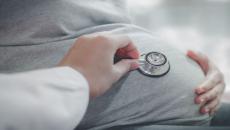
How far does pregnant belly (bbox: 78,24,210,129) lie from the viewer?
0.68 meters

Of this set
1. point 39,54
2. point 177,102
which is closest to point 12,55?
point 39,54

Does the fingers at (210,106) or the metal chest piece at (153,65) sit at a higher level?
the metal chest piece at (153,65)

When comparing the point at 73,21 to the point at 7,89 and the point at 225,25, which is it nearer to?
the point at 7,89

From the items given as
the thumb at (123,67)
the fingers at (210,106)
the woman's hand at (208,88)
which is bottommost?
the fingers at (210,106)

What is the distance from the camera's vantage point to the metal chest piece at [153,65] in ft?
2.41

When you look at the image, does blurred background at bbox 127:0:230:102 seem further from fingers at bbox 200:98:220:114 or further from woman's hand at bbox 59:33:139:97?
woman's hand at bbox 59:33:139:97

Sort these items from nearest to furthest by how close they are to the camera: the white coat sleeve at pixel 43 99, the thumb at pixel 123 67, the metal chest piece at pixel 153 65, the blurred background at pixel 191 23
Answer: the white coat sleeve at pixel 43 99
the thumb at pixel 123 67
the metal chest piece at pixel 153 65
the blurred background at pixel 191 23

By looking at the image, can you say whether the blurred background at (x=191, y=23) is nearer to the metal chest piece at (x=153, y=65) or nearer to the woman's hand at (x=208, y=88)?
the woman's hand at (x=208, y=88)

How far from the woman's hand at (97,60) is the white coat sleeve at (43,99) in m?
0.03

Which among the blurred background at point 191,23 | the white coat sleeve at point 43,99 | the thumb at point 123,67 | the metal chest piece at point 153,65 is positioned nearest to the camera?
the white coat sleeve at point 43,99

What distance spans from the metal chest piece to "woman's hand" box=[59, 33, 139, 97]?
0.33 ft

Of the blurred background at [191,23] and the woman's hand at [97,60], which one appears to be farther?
the blurred background at [191,23]

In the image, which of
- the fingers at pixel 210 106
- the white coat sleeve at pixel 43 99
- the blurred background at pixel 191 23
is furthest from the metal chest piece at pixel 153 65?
the blurred background at pixel 191 23

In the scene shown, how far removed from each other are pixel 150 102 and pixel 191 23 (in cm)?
139
